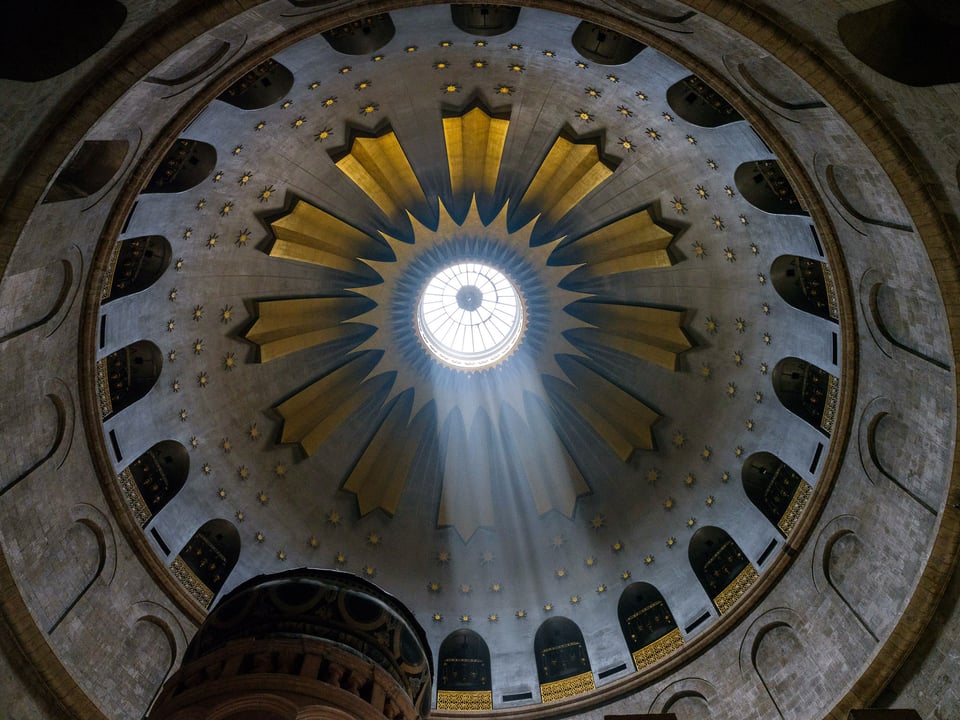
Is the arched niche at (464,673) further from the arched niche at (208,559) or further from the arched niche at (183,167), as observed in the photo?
the arched niche at (183,167)

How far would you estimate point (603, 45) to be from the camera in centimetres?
1342

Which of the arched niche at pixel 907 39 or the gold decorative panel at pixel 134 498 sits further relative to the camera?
the gold decorative panel at pixel 134 498

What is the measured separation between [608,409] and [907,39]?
12.6 m

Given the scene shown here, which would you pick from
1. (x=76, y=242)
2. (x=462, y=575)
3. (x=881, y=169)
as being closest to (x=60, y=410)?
(x=76, y=242)

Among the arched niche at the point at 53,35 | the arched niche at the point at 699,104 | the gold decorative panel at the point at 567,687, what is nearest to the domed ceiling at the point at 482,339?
the arched niche at the point at 699,104

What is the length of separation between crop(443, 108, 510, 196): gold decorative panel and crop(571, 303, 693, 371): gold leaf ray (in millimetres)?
4468

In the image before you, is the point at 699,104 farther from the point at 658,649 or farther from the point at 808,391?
the point at 658,649

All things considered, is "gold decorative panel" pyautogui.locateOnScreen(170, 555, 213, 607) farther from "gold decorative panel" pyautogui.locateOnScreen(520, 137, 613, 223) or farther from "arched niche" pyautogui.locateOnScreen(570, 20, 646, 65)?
"arched niche" pyautogui.locateOnScreen(570, 20, 646, 65)

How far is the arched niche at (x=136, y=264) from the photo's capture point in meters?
14.1

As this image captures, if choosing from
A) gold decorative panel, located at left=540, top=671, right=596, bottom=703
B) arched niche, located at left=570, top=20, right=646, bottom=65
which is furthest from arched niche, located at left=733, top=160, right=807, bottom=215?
gold decorative panel, located at left=540, top=671, right=596, bottom=703

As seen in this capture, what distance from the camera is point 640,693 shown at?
16234 millimetres

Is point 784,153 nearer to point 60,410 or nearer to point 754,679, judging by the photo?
point 754,679

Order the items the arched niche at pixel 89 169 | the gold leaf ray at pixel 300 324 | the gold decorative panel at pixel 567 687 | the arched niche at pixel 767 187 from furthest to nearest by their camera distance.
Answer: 1. the gold leaf ray at pixel 300 324
2. the gold decorative panel at pixel 567 687
3. the arched niche at pixel 767 187
4. the arched niche at pixel 89 169

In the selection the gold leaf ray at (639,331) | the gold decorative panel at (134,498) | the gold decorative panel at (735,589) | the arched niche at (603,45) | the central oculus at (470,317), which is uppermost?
the central oculus at (470,317)
